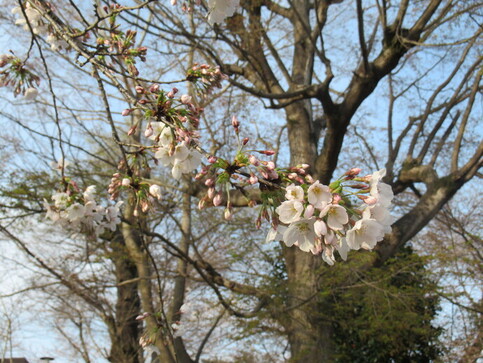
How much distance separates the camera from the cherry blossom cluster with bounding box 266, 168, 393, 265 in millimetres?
1090

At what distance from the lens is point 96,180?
7137 millimetres

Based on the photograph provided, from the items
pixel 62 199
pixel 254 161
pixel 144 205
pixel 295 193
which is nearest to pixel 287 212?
pixel 295 193

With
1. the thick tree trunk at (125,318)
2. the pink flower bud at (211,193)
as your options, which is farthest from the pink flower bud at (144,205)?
the thick tree trunk at (125,318)

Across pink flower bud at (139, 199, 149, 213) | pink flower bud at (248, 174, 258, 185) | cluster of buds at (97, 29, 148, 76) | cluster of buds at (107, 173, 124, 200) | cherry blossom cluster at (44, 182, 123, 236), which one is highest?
cluster of buds at (97, 29, 148, 76)

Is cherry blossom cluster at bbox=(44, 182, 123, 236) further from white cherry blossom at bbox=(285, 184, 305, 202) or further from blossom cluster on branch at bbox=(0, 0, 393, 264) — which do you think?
white cherry blossom at bbox=(285, 184, 305, 202)

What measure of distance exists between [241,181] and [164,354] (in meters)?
4.52

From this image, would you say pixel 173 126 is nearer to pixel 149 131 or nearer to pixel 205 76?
pixel 149 131

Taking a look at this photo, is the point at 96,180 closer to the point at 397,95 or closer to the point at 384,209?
the point at 397,95

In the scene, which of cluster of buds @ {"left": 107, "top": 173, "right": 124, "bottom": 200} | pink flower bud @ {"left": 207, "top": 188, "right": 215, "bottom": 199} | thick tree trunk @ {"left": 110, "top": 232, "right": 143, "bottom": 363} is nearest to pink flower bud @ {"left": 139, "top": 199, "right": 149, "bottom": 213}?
cluster of buds @ {"left": 107, "top": 173, "right": 124, "bottom": 200}

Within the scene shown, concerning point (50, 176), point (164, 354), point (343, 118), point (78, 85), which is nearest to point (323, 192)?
point (343, 118)

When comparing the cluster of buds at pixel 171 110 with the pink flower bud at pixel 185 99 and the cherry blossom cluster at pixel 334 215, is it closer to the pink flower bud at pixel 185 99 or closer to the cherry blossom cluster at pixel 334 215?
the pink flower bud at pixel 185 99

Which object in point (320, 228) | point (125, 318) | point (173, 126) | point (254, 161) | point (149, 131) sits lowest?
point (320, 228)

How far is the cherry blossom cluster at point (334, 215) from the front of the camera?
1.09 metres

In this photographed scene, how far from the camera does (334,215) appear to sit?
110 cm
